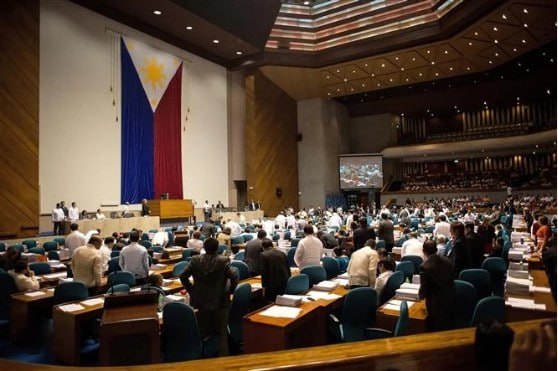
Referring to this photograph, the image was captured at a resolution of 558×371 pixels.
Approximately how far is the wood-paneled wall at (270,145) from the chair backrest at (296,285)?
18.8 meters

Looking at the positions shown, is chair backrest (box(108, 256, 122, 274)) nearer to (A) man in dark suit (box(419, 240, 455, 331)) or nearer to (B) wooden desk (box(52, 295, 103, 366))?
(B) wooden desk (box(52, 295, 103, 366))

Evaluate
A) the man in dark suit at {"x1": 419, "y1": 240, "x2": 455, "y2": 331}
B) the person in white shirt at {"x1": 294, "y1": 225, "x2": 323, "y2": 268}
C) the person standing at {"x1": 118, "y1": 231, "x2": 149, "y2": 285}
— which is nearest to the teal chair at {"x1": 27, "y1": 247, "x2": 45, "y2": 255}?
the person standing at {"x1": 118, "y1": 231, "x2": 149, "y2": 285}

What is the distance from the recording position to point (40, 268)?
7.11 meters

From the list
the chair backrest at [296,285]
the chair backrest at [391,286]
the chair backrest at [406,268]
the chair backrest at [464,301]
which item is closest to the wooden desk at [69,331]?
the chair backrest at [296,285]

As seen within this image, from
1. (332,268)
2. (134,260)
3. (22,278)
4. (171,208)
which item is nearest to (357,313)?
(332,268)

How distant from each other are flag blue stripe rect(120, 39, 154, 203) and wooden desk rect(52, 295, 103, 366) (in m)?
13.5

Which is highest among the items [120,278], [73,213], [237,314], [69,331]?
[73,213]

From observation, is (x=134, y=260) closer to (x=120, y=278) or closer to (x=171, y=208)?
(x=120, y=278)

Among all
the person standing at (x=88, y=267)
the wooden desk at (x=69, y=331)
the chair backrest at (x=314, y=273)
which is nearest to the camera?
the wooden desk at (x=69, y=331)

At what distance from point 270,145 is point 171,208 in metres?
9.56

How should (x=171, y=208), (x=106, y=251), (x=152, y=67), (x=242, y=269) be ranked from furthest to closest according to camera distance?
(x=152, y=67), (x=171, y=208), (x=106, y=251), (x=242, y=269)

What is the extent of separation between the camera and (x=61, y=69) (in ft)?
51.1

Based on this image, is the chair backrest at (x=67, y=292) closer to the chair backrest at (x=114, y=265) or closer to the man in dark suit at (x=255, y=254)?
the chair backrest at (x=114, y=265)

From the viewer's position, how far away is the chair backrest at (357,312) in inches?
171
